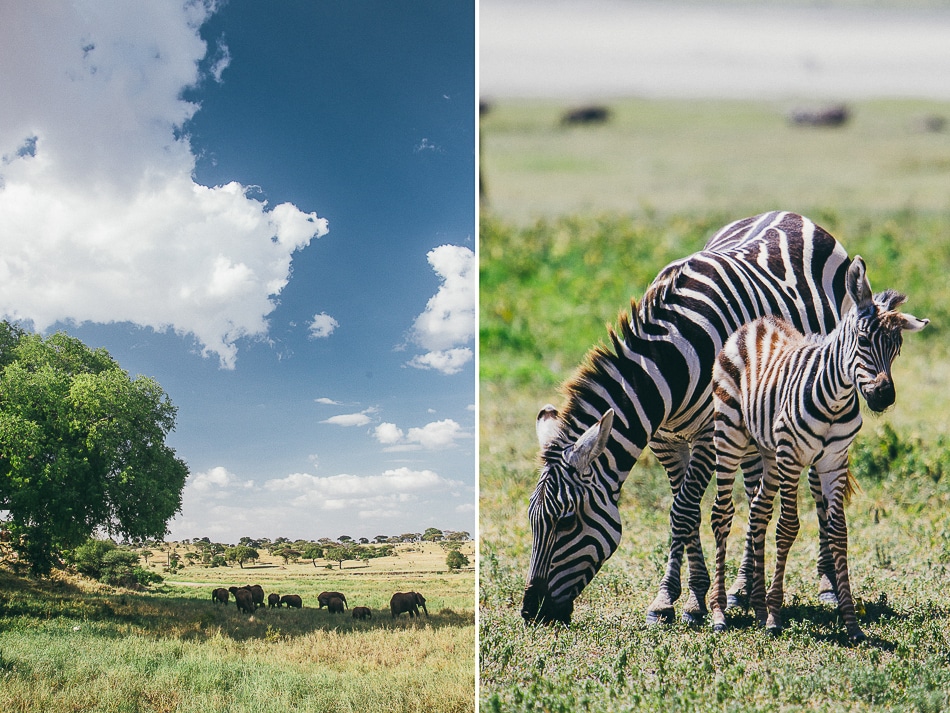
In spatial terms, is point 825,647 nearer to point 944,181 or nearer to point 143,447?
point 143,447

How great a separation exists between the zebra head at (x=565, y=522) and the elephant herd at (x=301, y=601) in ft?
2.96

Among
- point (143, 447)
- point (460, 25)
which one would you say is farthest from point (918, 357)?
point (143, 447)

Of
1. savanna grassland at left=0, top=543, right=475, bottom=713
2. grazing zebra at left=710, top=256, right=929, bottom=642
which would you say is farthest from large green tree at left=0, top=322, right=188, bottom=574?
grazing zebra at left=710, top=256, right=929, bottom=642

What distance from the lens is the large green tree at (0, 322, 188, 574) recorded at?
433 centimetres

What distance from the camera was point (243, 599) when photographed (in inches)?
178

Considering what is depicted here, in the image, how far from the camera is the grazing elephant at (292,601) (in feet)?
15.0

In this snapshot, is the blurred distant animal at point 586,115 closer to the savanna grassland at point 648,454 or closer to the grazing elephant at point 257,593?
the savanna grassland at point 648,454

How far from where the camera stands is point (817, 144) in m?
13.4

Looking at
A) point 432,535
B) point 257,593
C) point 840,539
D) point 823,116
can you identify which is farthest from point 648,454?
point 823,116

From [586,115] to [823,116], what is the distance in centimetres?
395

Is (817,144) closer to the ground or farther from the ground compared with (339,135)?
farther from the ground

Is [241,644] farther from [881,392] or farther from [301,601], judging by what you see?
[881,392]

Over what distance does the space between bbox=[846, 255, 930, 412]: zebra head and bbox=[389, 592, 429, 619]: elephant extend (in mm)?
2410

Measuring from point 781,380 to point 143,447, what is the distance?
3044 mm
